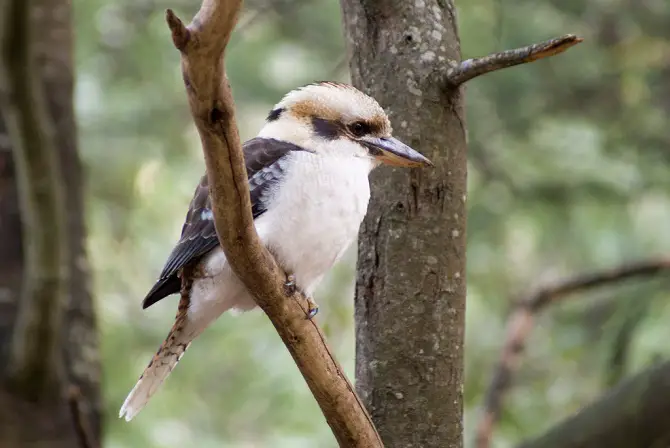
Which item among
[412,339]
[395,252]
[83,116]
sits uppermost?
[83,116]

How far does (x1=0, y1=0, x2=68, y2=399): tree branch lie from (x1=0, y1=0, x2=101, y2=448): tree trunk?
0.23ft

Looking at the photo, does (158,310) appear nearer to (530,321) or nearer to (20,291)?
(20,291)

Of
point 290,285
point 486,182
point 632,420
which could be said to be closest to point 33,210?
point 290,285

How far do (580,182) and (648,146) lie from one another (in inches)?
19.8

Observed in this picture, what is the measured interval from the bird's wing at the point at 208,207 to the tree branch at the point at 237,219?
0.34 m

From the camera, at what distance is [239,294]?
2.48m

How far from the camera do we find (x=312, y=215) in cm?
233

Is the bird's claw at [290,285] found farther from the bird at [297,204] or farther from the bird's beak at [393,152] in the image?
the bird's beak at [393,152]

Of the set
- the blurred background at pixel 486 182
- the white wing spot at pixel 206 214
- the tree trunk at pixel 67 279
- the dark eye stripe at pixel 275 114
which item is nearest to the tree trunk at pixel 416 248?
the dark eye stripe at pixel 275 114

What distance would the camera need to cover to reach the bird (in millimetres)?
2330

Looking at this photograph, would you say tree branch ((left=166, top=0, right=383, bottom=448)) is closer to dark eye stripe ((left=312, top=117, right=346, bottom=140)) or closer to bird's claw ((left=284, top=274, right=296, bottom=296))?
bird's claw ((left=284, top=274, right=296, bottom=296))

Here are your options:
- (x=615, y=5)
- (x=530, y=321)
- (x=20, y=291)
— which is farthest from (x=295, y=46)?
(x=530, y=321)

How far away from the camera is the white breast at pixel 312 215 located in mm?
2320

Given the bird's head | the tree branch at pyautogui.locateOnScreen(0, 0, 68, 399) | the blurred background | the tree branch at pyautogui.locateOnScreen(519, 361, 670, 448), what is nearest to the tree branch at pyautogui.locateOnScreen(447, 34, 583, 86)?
the bird's head
